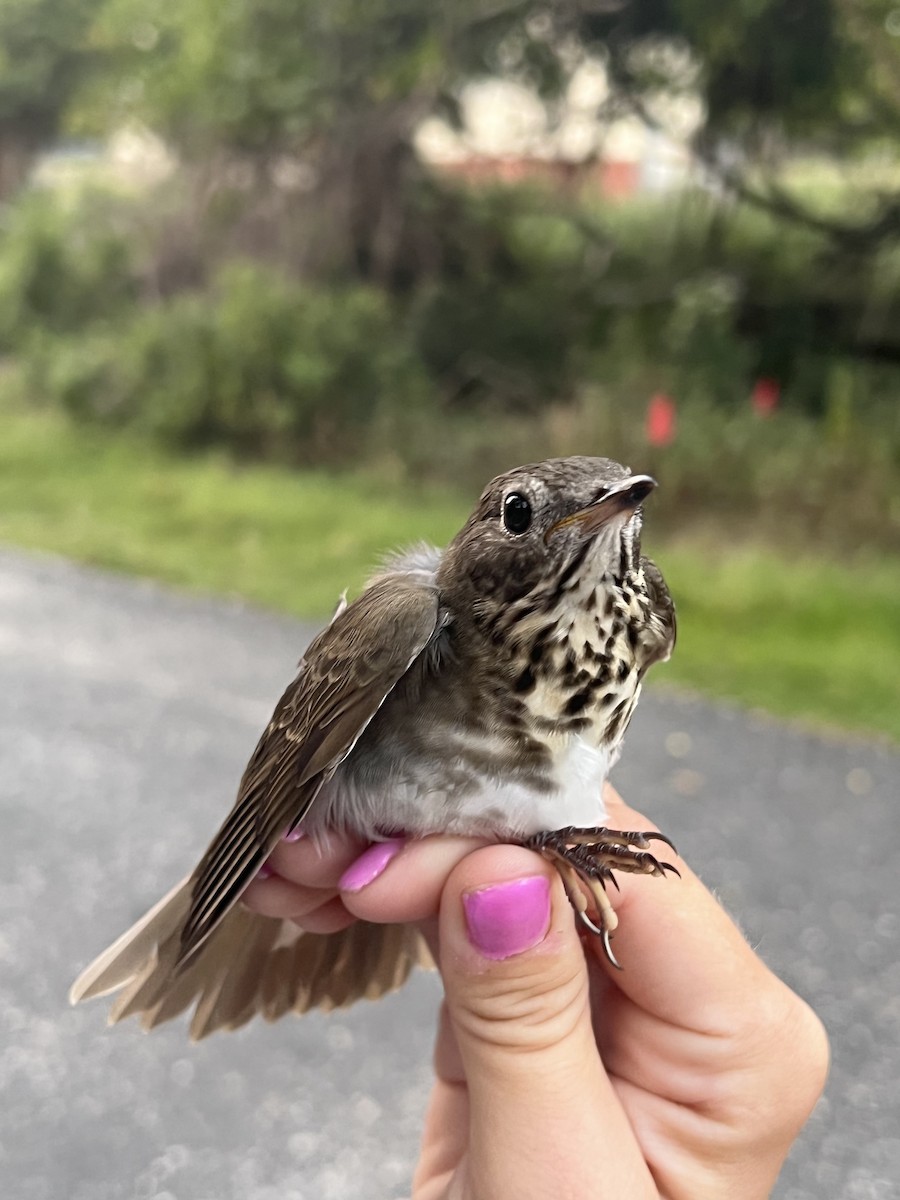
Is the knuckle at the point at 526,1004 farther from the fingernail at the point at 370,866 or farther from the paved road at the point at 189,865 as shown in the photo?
the paved road at the point at 189,865

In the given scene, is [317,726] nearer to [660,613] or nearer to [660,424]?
[660,613]

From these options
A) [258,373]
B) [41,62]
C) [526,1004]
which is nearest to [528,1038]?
[526,1004]

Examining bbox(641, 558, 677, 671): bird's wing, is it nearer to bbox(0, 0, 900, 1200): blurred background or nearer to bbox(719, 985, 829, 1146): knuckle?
bbox(719, 985, 829, 1146): knuckle

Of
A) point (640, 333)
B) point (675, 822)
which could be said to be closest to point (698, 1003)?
point (675, 822)

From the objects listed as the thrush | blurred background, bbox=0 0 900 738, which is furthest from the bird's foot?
blurred background, bbox=0 0 900 738

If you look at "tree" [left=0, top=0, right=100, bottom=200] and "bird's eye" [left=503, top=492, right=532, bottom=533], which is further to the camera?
"tree" [left=0, top=0, right=100, bottom=200]

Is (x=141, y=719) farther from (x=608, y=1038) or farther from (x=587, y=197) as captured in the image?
(x=587, y=197)
